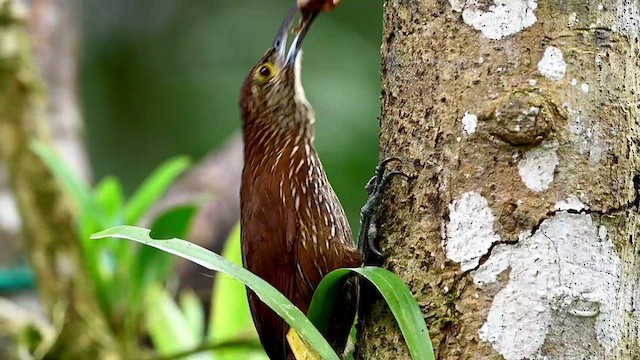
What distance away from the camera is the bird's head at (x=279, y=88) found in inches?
89.7

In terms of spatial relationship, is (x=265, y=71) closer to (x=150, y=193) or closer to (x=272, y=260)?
(x=272, y=260)

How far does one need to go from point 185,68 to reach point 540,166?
5.58m

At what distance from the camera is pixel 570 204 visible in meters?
1.35

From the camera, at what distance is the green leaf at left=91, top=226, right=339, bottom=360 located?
1.40 m

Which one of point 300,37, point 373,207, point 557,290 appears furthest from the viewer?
point 300,37

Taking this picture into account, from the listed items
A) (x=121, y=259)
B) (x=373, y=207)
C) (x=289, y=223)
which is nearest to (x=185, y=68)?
(x=121, y=259)

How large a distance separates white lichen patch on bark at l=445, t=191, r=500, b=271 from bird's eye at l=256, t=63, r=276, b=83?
96 centimetres

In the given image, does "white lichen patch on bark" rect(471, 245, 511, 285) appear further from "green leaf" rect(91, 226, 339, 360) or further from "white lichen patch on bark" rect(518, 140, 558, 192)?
"green leaf" rect(91, 226, 339, 360)

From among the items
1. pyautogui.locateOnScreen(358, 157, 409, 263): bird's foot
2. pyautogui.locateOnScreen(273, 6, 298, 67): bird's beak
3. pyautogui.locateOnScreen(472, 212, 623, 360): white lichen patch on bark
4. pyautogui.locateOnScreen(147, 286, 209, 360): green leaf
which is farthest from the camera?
pyautogui.locateOnScreen(147, 286, 209, 360): green leaf

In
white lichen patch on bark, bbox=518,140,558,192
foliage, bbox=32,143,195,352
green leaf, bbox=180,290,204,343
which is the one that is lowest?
green leaf, bbox=180,290,204,343

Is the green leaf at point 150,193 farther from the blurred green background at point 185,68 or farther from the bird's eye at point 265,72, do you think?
the blurred green background at point 185,68

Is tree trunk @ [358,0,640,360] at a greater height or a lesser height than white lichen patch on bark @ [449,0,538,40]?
lesser

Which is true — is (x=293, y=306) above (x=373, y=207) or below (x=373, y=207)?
below

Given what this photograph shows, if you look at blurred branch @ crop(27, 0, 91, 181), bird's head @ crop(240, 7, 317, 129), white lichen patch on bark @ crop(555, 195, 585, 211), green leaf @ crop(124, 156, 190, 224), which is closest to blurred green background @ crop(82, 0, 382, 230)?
blurred branch @ crop(27, 0, 91, 181)
